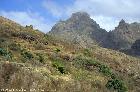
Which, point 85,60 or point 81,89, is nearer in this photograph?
point 81,89

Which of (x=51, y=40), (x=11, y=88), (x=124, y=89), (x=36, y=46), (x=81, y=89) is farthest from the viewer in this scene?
(x=51, y=40)

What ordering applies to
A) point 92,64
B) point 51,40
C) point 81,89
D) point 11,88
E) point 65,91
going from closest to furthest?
point 11,88 → point 65,91 → point 81,89 → point 92,64 → point 51,40

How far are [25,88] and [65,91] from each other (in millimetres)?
1789

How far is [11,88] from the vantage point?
491 inches

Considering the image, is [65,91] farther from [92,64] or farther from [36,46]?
[36,46]

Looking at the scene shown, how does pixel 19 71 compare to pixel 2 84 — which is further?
pixel 19 71

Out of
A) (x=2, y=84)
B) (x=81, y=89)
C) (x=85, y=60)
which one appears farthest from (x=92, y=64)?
(x=2, y=84)

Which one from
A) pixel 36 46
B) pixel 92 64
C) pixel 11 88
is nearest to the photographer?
pixel 11 88

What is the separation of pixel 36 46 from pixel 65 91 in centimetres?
3385

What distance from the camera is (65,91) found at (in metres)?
13.8

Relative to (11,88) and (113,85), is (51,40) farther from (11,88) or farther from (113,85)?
(11,88)

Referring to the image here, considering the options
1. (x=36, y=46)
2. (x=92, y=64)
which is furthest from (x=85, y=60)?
(x=36, y=46)

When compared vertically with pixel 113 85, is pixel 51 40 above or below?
above

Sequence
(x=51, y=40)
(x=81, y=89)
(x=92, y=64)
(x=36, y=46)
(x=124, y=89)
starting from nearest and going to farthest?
(x=81, y=89)
(x=124, y=89)
(x=92, y=64)
(x=36, y=46)
(x=51, y=40)
